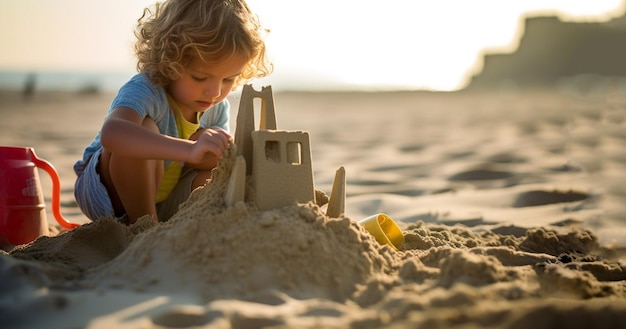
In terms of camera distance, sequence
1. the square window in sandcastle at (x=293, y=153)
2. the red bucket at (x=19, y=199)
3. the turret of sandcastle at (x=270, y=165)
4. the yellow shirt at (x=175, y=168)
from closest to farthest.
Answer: the turret of sandcastle at (x=270, y=165), the square window in sandcastle at (x=293, y=153), the red bucket at (x=19, y=199), the yellow shirt at (x=175, y=168)

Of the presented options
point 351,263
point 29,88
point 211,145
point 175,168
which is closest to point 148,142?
point 211,145

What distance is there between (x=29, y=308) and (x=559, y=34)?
30.4 meters

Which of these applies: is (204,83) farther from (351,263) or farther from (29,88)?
(29,88)

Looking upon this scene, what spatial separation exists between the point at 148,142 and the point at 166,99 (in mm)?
510

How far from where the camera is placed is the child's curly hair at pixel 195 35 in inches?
104

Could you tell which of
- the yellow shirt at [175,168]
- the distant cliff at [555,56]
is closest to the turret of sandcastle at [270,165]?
the yellow shirt at [175,168]

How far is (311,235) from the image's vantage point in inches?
76.4

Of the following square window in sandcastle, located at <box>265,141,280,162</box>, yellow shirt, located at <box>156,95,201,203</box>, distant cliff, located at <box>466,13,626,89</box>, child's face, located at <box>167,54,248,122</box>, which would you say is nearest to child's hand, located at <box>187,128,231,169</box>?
square window in sandcastle, located at <box>265,141,280,162</box>

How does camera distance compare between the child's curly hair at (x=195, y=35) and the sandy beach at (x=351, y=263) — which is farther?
the child's curly hair at (x=195, y=35)

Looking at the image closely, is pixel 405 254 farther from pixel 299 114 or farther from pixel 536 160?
pixel 299 114

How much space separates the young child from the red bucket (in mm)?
216

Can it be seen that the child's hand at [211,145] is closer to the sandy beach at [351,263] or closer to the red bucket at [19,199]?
the sandy beach at [351,263]

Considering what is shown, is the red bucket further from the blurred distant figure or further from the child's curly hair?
the blurred distant figure

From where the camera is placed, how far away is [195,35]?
2654 millimetres
